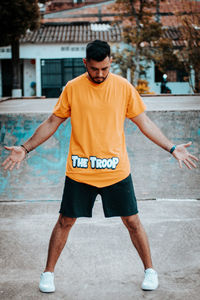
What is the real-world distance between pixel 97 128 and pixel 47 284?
1122mm

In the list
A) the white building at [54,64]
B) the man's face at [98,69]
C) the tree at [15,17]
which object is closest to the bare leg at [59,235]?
the man's face at [98,69]

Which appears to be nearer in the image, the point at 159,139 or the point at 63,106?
the point at 63,106

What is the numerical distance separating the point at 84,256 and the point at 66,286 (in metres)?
0.61

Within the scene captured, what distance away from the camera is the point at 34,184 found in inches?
233

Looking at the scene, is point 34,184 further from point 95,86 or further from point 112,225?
point 95,86

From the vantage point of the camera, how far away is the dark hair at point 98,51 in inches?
113

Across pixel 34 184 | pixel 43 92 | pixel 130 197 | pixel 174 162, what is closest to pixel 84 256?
pixel 130 197

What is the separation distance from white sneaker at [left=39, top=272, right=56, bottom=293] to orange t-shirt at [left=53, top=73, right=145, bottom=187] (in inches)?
28.1

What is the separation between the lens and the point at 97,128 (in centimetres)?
298

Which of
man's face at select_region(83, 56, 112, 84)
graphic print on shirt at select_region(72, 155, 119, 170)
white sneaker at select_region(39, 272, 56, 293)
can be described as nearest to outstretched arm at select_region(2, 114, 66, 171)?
graphic print on shirt at select_region(72, 155, 119, 170)

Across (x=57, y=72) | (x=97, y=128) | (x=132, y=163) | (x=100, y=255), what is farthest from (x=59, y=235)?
(x=57, y=72)

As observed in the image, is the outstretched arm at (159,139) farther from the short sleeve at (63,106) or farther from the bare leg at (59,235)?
the bare leg at (59,235)

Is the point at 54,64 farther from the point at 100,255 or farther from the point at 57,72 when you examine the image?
the point at 100,255

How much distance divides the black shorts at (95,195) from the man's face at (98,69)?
684mm
